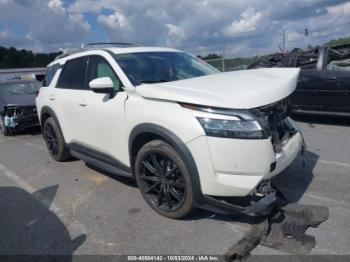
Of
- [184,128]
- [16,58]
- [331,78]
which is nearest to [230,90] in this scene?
[184,128]

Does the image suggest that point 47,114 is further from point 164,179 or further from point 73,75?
point 164,179

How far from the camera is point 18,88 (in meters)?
10.3

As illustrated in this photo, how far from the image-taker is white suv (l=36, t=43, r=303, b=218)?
10.4 ft

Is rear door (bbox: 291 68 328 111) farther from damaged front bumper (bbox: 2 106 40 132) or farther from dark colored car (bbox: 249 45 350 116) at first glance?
damaged front bumper (bbox: 2 106 40 132)

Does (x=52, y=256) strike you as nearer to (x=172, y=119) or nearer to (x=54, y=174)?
(x=172, y=119)

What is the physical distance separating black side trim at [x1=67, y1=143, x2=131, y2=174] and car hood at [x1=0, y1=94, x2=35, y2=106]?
4.60 metres

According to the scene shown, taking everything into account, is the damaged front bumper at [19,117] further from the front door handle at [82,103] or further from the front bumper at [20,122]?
the front door handle at [82,103]

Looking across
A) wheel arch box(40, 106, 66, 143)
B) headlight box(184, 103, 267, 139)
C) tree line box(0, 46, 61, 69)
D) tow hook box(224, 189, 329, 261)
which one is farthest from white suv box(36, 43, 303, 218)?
tree line box(0, 46, 61, 69)

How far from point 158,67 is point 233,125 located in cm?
173

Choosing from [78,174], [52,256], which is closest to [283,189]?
[52,256]

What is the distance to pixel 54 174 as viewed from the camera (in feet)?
18.7

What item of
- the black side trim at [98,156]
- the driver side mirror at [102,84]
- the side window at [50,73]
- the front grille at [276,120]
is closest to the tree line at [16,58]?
the side window at [50,73]

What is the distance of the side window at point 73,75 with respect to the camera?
5.14 metres

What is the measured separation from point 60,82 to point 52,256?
3.22 metres
